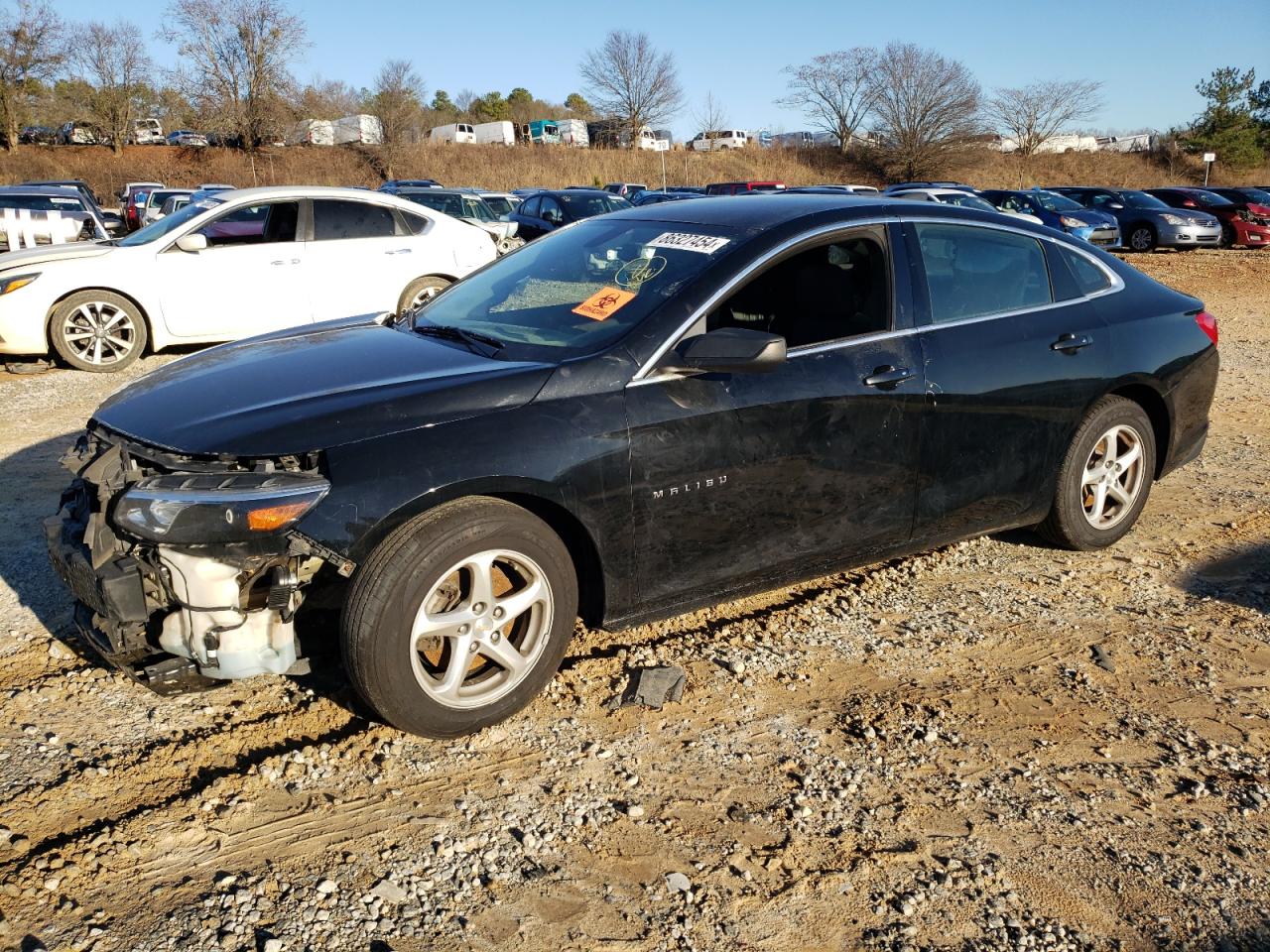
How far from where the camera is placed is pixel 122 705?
11.7 feet

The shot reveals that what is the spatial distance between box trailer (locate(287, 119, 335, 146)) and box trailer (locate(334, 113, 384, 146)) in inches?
21.9

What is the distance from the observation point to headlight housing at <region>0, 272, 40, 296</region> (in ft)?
29.1

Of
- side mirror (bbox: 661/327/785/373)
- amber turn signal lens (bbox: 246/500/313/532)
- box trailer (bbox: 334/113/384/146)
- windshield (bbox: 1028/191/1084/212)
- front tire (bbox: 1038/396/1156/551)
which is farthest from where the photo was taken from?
box trailer (bbox: 334/113/384/146)

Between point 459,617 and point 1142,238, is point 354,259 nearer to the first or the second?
point 459,617

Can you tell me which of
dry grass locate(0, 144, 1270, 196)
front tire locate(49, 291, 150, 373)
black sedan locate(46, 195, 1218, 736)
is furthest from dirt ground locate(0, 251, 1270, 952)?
dry grass locate(0, 144, 1270, 196)

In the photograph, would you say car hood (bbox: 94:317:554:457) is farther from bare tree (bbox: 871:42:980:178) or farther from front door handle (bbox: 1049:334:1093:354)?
bare tree (bbox: 871:42:980:178)

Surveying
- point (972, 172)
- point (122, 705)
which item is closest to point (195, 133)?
point (972, 172)

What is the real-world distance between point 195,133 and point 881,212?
54.2 meters

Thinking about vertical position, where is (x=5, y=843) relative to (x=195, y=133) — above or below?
below

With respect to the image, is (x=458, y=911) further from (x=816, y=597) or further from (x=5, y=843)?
(x=816, y=597)

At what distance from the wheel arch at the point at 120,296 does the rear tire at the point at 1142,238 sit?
23.7 m

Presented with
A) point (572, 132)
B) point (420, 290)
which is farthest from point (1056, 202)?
point (572, 132)

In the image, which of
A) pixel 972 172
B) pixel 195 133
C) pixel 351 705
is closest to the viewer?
pixel 351 705

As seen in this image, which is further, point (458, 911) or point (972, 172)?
point (972, 172)
